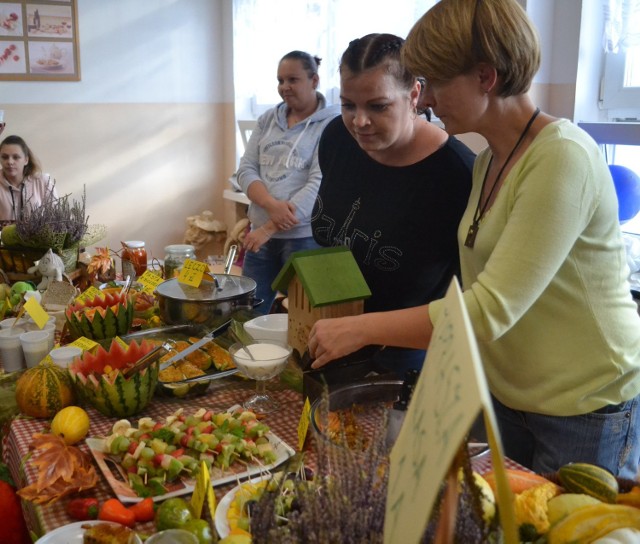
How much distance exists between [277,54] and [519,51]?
14.1 feet

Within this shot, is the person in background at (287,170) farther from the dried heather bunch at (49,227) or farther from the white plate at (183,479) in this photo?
the white plate at (183,479)

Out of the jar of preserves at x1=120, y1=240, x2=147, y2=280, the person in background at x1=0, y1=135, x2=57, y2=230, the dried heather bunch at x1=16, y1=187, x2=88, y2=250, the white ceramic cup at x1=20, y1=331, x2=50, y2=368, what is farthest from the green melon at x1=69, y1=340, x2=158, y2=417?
the person in background at x1=0, y1=135, x2=57, y2=230

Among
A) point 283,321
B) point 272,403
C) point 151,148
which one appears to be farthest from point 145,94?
point 272,403

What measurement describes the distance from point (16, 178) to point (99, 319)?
2.86 meters

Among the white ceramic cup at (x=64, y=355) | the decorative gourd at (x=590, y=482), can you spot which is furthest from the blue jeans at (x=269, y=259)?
the decorative gourd at (x=590, y=482)

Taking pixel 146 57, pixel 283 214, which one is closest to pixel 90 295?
pixel 283 214

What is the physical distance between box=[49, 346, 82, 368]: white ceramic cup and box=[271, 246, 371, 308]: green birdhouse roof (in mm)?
530

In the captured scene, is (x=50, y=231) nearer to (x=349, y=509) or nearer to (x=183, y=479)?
(x=183, y=479)

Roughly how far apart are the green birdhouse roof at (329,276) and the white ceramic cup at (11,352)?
0.74 metres

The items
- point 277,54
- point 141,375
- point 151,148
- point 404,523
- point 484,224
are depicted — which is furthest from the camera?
point 151,148

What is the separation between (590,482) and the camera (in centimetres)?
88

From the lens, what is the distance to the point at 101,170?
17.9 ft

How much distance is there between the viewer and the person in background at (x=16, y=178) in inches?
166

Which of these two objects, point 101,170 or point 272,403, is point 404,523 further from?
point 101,170
